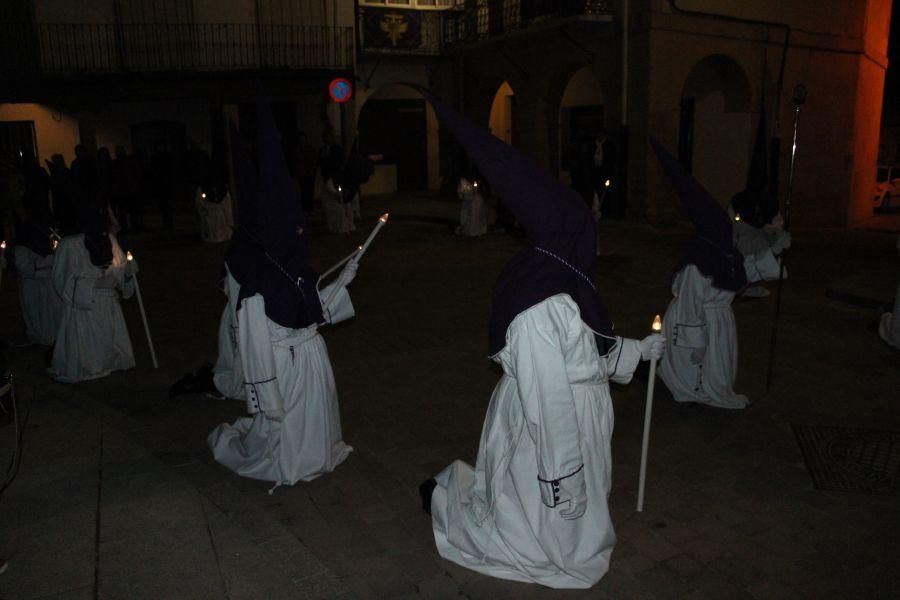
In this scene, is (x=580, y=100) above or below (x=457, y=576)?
above

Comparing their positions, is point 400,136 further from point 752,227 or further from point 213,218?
point 752,227

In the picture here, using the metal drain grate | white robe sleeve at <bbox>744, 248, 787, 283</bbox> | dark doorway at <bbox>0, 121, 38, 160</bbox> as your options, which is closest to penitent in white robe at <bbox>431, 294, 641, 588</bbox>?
the metal drain grate

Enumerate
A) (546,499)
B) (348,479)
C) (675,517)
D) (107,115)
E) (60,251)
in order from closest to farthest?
(546,499), (675,517), (348,479), (60,251), (107,115)

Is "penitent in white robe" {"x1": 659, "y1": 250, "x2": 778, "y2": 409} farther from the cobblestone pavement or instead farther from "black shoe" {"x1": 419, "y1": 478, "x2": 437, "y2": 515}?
"black shoe" {"x1": 419, "y1": 478, "x2": 437, "y2": 515}

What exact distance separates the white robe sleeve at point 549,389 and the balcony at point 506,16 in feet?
49.6

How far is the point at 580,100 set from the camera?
22.8 metres

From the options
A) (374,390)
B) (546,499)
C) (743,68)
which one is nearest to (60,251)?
(374,390)

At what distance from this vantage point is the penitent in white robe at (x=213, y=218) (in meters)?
16.5

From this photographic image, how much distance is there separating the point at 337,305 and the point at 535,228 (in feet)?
7.59

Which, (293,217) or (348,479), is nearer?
(293,217)

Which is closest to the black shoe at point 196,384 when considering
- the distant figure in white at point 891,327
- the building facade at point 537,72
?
the distant figure in white at point 891,327

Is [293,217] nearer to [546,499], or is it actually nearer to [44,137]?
[546,499]

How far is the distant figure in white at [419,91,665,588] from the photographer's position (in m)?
3.52

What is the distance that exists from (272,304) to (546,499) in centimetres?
221
